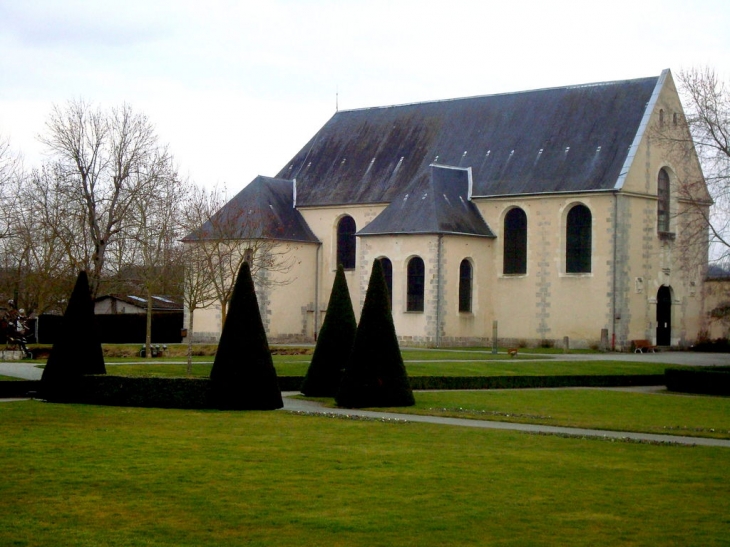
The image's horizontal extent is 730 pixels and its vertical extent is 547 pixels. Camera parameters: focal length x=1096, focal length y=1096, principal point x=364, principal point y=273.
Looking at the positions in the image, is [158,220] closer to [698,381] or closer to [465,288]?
[465,288]

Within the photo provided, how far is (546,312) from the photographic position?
4959 cm

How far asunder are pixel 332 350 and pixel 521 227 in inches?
1020

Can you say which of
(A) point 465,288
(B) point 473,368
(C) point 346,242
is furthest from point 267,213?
(B) point 473,368

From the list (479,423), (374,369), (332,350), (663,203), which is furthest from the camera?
(663,203)

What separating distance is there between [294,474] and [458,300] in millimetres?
36987

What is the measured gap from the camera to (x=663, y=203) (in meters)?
50.3

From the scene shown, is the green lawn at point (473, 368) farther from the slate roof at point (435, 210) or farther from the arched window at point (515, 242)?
the slate roof at point (435, 210)

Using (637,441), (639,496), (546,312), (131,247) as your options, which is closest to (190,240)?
(131,247)

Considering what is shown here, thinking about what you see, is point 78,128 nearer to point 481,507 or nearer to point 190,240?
A: point 190,240

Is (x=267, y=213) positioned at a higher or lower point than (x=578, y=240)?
higher

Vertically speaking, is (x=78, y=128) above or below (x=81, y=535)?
above

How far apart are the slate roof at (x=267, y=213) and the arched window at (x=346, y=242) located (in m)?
1.33

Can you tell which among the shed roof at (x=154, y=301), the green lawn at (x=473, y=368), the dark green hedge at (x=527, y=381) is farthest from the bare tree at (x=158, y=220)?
the dark green hedge at (x=527, y=381)

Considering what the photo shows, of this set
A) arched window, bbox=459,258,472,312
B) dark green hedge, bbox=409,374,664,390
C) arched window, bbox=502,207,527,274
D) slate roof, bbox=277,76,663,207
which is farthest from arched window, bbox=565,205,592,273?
dark green hedge, bbox=409,374,664,390
